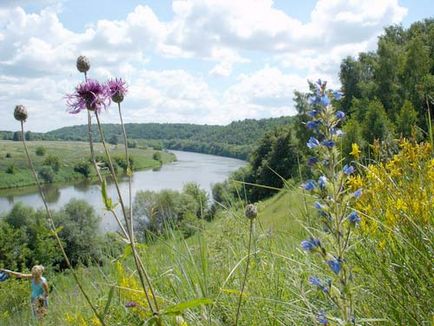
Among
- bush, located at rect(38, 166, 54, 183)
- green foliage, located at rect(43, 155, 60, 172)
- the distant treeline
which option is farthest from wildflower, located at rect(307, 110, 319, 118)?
the distant treeline

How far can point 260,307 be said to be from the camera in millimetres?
Answer: 2365

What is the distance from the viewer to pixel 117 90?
1.78m

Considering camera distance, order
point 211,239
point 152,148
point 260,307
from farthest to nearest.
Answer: point 152,148, point 211,239, point 260,307

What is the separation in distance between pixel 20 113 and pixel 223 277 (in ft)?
5.59

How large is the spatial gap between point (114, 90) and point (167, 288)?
1.83 metres

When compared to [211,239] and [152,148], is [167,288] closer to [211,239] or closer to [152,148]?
[211,239]

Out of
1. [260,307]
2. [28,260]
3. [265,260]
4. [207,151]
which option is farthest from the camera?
[207,151]

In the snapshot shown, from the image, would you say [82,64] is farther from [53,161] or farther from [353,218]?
[53,161]

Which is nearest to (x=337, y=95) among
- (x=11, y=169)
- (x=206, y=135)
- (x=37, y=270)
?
(x=37, y=270)

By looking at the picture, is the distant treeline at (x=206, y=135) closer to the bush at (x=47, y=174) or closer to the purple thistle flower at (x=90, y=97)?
the bush at (x=47, y=174)

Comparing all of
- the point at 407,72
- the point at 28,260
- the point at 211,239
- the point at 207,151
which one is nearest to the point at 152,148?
the point at 207,151

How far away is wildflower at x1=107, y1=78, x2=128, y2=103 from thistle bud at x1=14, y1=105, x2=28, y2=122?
0.37 m

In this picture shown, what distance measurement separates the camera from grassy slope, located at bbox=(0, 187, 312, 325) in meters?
2.30

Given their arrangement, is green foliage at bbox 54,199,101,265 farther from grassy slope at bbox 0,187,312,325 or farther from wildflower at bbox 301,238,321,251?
wildflower at bbox 301,238,321,251
